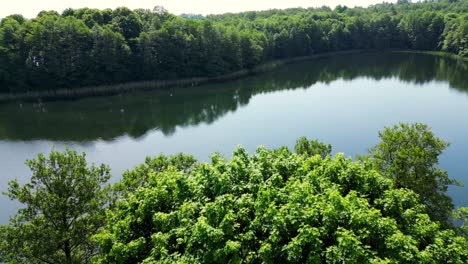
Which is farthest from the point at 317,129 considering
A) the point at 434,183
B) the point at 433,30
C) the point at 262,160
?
the point at 433,30

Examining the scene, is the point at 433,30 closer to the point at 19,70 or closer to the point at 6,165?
the point at 19,70

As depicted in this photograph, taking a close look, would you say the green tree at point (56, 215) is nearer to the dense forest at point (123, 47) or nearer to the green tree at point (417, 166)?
the green tree at point (417, 166)

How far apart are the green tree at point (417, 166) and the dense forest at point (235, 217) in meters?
0.34

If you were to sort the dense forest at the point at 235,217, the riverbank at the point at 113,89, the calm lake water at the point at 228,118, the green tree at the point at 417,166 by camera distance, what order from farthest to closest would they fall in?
the riverbank at the point at 113,89, the calm lake water at the point at 228,118, the green tree at the point at 417,166, the dense forest at the point at 235,217

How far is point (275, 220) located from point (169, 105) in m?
53.0

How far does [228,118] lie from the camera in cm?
5753

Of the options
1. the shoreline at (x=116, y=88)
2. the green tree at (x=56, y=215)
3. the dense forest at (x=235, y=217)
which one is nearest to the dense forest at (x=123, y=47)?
the shoreline at (x=116, y=88)

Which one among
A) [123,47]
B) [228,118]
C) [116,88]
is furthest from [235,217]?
[123,47]

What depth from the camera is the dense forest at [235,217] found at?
12.8 meters

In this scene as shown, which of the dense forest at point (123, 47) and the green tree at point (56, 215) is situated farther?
the dense forest at point (123, 47)

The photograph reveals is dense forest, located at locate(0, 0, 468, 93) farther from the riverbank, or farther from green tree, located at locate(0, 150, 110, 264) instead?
green tree, located at locate(0, 150, 110, 264)

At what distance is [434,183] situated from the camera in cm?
2183

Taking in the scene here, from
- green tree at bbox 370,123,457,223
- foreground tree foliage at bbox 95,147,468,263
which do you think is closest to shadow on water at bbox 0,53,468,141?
green tree at bbox 370,123,457,223

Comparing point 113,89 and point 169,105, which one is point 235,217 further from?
point 113,89
